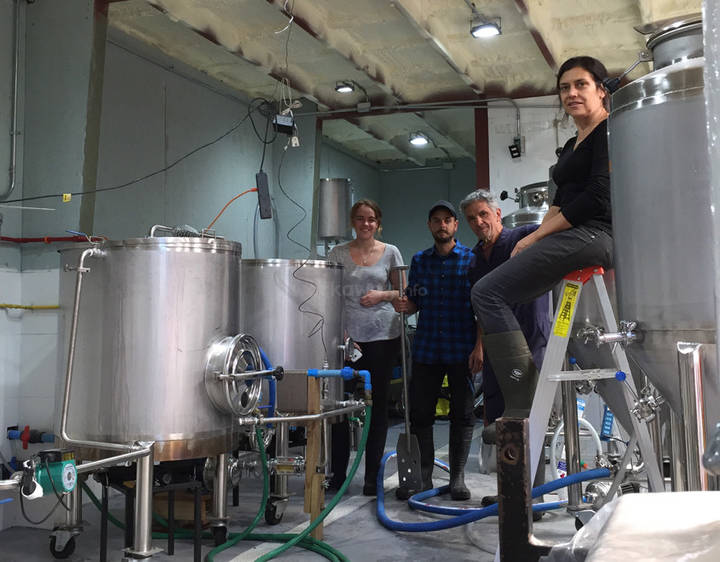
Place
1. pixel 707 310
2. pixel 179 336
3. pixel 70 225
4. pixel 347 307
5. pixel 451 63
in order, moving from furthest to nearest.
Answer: pixel 451 63, pixel 347 307, pixel 70 225, pixel 179 336, pixel 707 310

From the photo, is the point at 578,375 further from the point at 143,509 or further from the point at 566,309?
the point at 143,509

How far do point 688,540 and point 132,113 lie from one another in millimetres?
5343

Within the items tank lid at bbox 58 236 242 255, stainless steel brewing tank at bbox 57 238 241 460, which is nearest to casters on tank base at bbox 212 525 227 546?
stainless steel brewing tank at bbox 57 238 241 460

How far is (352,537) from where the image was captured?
310 cm

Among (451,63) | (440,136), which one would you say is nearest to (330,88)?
(451,63)

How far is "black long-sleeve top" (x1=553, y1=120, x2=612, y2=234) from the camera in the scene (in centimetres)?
223

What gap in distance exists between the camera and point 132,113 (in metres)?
5.40

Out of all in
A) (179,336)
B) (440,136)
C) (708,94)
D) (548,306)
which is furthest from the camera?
(440,136)

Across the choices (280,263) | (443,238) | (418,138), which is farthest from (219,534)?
(418,138)

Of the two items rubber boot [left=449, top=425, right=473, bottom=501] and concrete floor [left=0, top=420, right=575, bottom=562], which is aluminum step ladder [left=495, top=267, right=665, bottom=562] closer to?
concrete floor [left=0, top=420, right=575, bottom=562]

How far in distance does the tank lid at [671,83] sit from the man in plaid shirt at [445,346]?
2.11 m

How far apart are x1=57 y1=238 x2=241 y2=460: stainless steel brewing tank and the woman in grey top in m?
1.28

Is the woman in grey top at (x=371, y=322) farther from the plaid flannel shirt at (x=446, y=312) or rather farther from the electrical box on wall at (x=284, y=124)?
the electrical box on wall at (x=284, y=124)

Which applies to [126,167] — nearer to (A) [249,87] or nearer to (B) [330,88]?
(A) [249,87]
